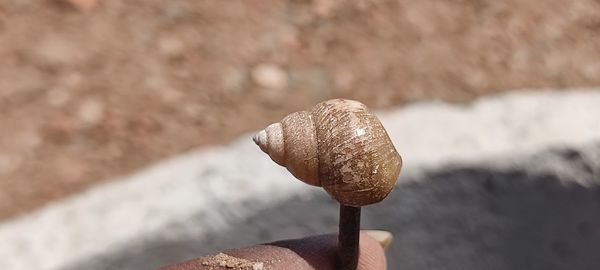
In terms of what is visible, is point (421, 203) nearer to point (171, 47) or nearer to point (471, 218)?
point (471, 218)

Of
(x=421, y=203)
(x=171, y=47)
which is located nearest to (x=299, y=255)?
(x=421, y=203)

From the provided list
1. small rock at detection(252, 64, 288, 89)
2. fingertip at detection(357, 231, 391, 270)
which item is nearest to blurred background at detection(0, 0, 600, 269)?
small rock at detection(252, 64, 288, 89)

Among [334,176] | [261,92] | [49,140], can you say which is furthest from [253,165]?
[334,176]

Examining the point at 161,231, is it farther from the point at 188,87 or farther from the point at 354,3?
the point at 354,3

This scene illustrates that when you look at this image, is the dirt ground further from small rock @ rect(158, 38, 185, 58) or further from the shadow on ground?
the shadow on ground

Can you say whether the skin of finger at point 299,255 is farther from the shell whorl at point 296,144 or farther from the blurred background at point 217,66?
the blurred background at point 217,66

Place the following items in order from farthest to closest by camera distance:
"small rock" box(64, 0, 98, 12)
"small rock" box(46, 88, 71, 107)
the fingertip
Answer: "small rock" box(64, 0, 98, 12) < "small rock" box(46, 88, 71, 107) < the fingertip

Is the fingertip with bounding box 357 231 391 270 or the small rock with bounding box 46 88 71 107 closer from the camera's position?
the fingertip with bounding box 357 231 391 270
